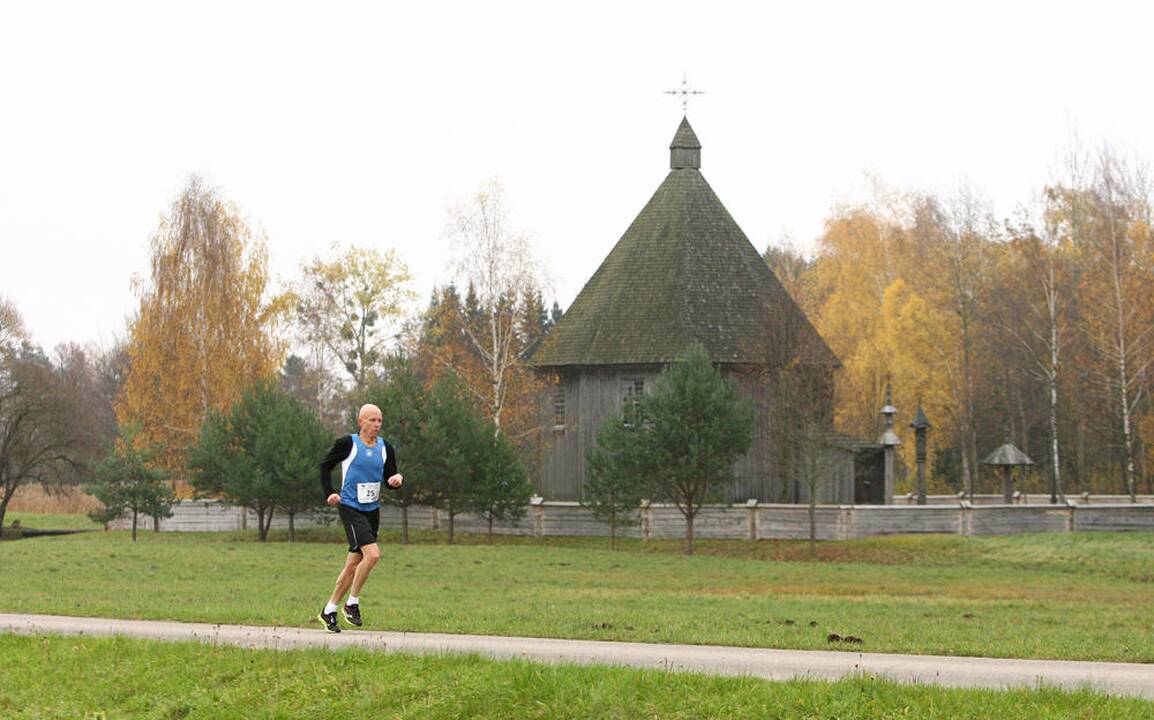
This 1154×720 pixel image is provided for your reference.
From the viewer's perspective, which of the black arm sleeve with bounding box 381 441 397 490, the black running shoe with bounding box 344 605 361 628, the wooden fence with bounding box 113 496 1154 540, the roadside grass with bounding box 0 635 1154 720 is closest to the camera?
the roadside grass with bounding box 0 635 1154 720

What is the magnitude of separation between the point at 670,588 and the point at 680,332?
2122 cm

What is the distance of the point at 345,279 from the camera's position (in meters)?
67.7

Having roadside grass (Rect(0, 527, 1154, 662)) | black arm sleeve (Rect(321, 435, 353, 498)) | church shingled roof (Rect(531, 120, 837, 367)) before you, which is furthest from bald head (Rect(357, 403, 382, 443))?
church shingled roof (Rect(531, 120, 837, 367))

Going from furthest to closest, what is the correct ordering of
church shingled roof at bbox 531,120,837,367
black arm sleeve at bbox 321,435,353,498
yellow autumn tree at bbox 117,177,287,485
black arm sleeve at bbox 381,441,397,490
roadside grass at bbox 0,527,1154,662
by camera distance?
yellow autumn tree at bbox 117,177,287,485, church shingled roof at bbox 531,120,837,367, roadside grass at bbox 0,527,1154,662, black arm sleeve at bbox 381,441,397,490, black arm sleeve at bbox 321,435,353,498

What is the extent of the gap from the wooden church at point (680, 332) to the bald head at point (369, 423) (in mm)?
30661

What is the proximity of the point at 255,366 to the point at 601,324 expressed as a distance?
57.6ft

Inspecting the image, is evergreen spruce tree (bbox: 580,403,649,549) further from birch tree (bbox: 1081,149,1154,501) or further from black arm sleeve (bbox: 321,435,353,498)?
black arm sleeve (bbox: 321,435,353,498)

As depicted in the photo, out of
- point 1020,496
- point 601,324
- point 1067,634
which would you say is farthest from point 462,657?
point 1020,496

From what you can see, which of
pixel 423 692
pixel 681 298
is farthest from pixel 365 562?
pixel 681 298

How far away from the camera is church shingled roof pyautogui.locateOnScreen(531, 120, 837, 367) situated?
46281mm

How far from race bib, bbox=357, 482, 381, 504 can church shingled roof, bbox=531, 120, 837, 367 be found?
31.6m

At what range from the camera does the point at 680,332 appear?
47.2 metres

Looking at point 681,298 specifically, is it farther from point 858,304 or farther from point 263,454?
point 858,304

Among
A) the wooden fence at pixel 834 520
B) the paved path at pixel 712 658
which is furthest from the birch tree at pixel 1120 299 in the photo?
the paved path at pixel 712 658
